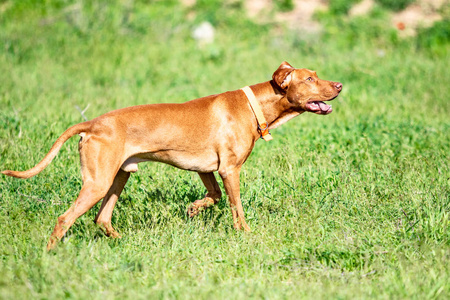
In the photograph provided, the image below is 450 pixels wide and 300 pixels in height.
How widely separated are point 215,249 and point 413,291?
68.0 inches

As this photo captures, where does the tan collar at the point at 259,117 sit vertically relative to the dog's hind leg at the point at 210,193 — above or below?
above

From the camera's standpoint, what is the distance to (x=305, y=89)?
5410mm

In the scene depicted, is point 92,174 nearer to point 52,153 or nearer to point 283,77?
point 52,153

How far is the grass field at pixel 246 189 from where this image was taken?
13.5ft

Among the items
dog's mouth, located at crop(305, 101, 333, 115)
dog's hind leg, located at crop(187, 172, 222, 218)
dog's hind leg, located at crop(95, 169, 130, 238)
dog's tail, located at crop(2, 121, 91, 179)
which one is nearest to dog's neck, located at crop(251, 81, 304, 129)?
dog's mouth, located at crop(305, 101, 333, 115)

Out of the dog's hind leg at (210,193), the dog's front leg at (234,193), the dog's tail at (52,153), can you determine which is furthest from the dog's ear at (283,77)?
the dog's tail at (52,153)

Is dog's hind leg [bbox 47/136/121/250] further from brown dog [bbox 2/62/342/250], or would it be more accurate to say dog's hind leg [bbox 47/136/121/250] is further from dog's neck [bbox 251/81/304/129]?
dog's neck [bbox 251/81/304/129]

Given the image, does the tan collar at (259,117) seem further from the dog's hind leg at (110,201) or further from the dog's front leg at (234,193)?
the dog's hind leg at (110,201)

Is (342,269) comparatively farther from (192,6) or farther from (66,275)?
(192,6)

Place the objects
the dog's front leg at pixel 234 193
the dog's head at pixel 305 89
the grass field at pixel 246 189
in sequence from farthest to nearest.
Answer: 1. the dog's head at pixel 305 89
2. the dog's front leg at pixel 234 193
3. the grass field at pixel 246 189

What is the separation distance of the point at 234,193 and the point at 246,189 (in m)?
0.80

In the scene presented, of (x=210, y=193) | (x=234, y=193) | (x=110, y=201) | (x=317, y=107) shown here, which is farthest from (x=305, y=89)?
(x=110, y=201)

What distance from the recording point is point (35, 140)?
23.1ft

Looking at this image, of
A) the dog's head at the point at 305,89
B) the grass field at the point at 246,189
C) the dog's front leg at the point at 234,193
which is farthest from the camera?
the dog's head at the point at 305,89
